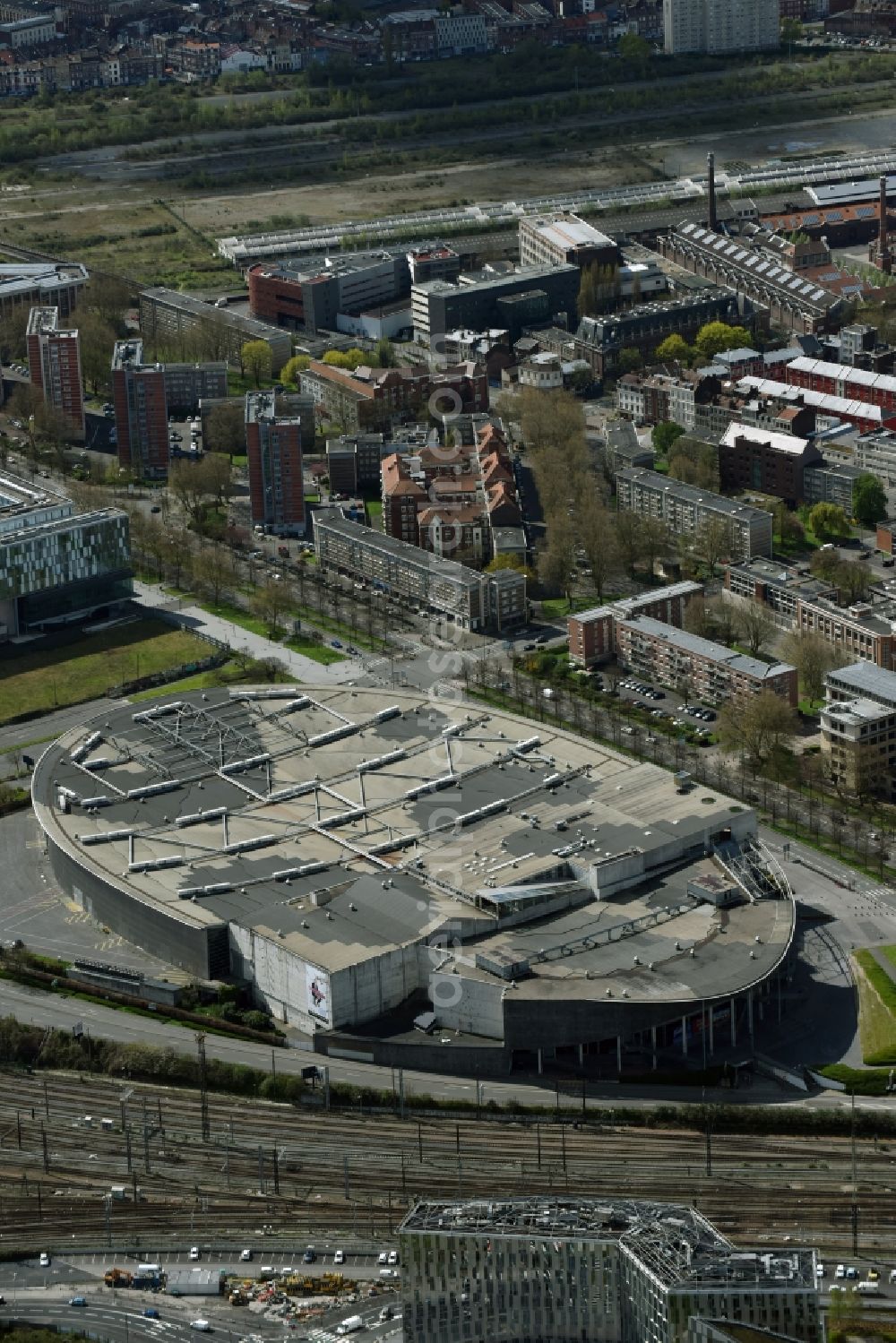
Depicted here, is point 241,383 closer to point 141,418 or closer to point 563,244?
point 141,418

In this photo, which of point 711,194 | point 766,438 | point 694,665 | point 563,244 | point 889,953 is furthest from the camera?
point 711,194

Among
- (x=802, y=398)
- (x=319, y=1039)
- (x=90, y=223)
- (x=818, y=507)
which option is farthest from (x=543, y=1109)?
(x=90, y=223)

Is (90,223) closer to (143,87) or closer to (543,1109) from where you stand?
(143,87)

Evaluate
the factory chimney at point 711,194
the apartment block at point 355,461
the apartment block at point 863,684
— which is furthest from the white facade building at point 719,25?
the apartment block at point 863,684

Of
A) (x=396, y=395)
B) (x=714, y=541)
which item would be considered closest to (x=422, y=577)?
(x=714, y=541)

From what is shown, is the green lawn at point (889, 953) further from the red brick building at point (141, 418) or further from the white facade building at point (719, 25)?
the white facade building at point (719, 25)

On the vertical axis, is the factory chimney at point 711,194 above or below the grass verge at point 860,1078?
above
